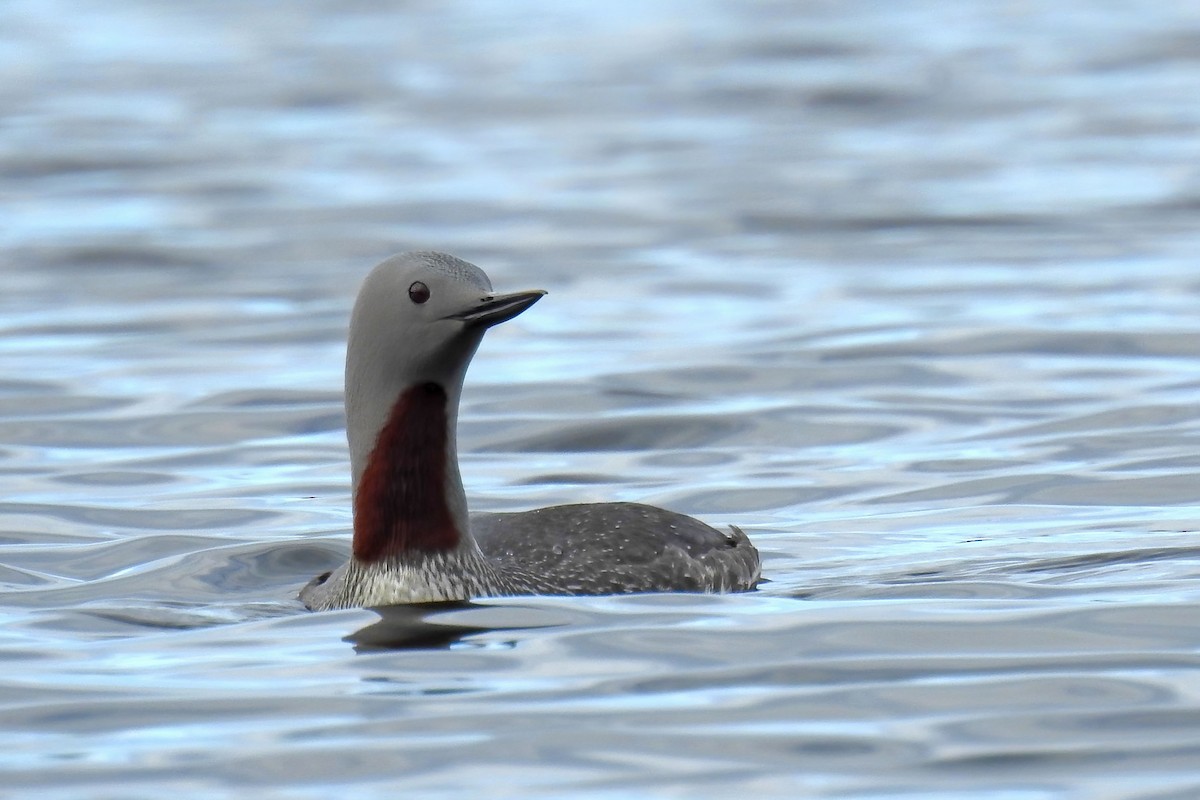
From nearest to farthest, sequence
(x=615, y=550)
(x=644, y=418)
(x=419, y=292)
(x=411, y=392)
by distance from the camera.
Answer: (x=419, y=292) < (x=411, y=392) < (x=615, y=550) < (x=644, y=418)

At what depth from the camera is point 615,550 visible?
811 cm

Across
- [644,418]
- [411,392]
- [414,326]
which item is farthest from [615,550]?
[644,418]

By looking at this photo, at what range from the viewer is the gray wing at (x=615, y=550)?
797cm

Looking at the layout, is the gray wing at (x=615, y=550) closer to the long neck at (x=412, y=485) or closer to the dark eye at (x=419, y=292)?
the long neck at (x=412, y=485)

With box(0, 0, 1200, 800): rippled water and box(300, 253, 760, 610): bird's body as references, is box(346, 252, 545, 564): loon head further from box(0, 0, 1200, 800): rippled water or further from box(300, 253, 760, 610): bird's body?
box(0, 0, 1200, 800): rippled water

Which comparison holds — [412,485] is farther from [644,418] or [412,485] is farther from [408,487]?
[644,418]

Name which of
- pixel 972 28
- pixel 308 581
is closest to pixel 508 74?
pixel 972 28

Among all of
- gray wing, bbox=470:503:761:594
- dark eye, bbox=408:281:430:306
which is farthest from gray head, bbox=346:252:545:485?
gray wing, bbox=470:503:761:594

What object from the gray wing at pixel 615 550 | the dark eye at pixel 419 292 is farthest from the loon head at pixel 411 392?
the gray wing at pixel 615 550

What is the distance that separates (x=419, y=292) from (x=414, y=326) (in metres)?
0.10

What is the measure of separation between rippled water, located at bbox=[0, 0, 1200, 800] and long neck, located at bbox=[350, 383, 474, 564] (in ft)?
0.90

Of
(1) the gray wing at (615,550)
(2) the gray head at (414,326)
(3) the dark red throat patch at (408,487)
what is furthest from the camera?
(1) the gray wing at (615,550)

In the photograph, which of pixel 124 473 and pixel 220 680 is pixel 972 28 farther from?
pixel 220 680

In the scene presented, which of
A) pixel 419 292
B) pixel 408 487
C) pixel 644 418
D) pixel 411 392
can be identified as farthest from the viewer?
pixel 644 418
